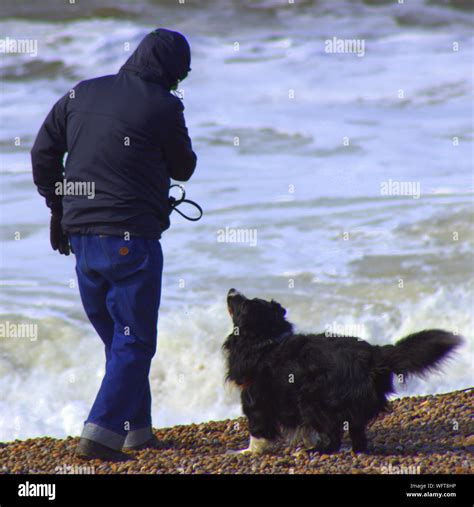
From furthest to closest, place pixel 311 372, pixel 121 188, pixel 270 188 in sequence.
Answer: pixel 270 188 → pixel 311 372 → pixel 121 188

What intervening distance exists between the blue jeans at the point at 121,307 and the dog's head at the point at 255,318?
53 centimetres

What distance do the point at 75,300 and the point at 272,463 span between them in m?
5.94

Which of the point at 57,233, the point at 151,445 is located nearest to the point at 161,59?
the point at 57,233

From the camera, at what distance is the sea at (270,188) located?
889cm

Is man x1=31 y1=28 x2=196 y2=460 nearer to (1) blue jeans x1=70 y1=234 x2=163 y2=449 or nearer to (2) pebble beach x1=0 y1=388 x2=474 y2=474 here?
(1) blue jeans x1=70 y1=234 x2=163 y2=449

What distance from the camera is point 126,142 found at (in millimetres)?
4793

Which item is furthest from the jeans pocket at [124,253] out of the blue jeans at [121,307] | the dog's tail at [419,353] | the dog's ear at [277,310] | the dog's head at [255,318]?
the dog's tail at [419,353]

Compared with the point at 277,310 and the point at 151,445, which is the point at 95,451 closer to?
the point at 151,445

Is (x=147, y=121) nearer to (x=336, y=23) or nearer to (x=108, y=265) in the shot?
A: (x=108, y=265)

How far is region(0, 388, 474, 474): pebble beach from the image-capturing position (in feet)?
15.5

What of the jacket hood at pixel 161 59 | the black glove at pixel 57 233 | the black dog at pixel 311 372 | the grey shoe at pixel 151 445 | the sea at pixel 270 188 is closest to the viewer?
the jacket hood at pixel 161 59

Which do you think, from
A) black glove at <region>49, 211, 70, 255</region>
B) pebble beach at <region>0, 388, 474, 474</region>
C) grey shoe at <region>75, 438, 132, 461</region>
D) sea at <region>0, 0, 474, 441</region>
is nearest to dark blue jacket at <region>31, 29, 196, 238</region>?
black glove at <region>49, 211, 70, 255</region>

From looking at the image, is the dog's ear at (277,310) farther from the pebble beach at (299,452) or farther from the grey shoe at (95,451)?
the grey shoe at (95,451)

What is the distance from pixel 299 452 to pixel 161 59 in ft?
7.63
